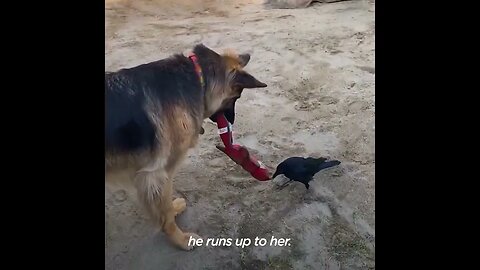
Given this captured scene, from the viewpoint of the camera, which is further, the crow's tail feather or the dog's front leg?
the crow's tail feather

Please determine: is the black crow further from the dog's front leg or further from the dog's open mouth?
the dog's front leg

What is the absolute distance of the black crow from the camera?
2133mm

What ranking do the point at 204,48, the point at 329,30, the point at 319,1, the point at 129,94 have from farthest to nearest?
the point at 319,1, the point at 329,30, the point at 204,48, the point at 129,94

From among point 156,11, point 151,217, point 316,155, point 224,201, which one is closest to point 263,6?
point 156,11

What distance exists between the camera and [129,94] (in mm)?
1981

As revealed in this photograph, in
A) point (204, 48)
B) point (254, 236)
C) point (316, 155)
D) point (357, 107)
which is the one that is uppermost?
point (204, 48)

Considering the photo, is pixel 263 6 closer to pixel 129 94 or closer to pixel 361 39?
pixel 361 39

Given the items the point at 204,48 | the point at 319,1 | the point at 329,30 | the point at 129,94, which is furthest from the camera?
the point at 319,1

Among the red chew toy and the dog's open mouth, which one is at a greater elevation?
the dog's open mouth

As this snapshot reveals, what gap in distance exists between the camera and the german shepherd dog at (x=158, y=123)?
198 centimetres

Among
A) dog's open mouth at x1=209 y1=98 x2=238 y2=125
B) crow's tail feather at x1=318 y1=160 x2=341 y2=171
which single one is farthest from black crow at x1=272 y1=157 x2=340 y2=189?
dog's open mouth at x1=209 y1=98 x2=238 y2=125

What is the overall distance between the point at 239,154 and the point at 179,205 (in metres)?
0.29

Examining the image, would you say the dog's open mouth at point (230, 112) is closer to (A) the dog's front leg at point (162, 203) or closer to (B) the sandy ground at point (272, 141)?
(B) the sandy ground at point (272, 141)

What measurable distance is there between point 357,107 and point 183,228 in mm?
772
